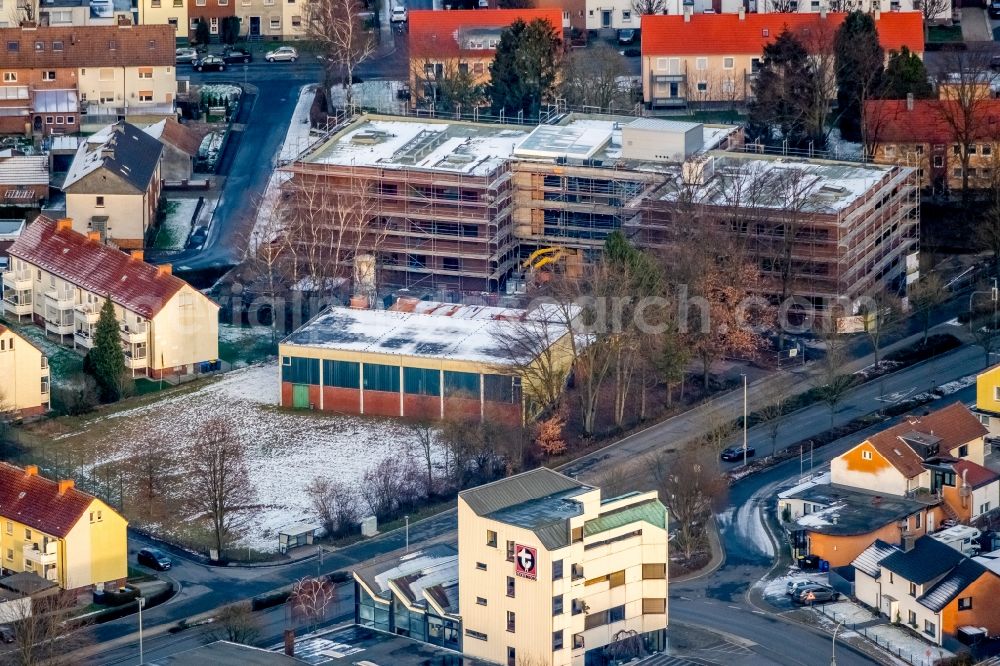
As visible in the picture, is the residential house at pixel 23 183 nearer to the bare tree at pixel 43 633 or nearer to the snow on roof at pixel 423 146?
the snow on roof at pixel 423 146

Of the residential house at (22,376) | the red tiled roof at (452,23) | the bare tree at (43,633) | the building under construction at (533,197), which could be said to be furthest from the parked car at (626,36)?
the bare tree at (43,633)

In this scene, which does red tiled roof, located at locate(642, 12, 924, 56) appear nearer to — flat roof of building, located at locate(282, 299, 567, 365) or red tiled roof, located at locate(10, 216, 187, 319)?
flat roof of building, located at locate(282, 299, 567, 365)

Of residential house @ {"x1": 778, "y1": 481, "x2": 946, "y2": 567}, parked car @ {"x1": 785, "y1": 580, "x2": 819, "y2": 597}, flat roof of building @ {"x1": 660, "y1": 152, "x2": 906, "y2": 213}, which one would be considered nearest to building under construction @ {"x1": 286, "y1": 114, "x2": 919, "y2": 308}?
flat roof of building @ {"x1": 660, "y1": 152, "x2": 906, "y2": 213}

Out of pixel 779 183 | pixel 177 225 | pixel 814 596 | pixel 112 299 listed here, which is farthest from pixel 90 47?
pixel 814 596

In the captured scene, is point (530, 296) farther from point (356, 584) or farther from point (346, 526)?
point (356, 584)

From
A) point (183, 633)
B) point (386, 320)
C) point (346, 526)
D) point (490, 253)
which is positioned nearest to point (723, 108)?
point (490, 253)

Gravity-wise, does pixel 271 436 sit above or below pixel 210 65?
below

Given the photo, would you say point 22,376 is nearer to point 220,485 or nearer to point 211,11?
point 220,485
